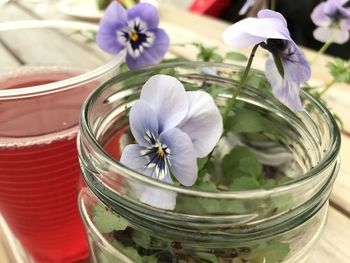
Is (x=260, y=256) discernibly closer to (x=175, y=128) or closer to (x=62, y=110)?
(x=175, y=128)

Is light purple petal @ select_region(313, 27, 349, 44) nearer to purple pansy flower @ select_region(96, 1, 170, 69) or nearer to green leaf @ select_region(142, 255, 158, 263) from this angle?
purple pansy flower @ select_region(96, 1, 170, 69)

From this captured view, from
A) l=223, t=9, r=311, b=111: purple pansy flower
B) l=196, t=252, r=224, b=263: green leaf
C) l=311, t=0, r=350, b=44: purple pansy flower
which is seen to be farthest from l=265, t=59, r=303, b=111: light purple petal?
l=311, t=0, r=350, b=44: purple pansy flower

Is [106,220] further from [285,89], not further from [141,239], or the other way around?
[285,89]

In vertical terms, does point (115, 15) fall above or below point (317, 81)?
above

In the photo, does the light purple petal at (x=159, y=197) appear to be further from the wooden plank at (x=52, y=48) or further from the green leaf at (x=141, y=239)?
the wooden plank at (x=52, y=48)

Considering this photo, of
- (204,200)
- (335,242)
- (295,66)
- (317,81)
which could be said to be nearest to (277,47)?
(295,66)

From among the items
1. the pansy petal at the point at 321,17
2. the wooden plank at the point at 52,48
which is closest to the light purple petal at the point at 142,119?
the wooden plank at the point at 52,48
